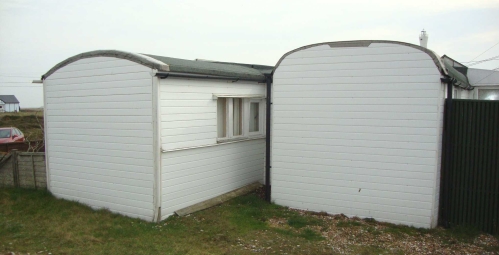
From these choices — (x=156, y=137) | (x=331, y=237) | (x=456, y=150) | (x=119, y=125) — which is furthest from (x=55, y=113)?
(x=456, y=150)

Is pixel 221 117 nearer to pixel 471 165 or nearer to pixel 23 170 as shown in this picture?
pixel 471 165

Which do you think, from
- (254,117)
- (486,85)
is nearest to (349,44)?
→ (254,117)

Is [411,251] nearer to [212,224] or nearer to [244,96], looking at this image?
[212,224]

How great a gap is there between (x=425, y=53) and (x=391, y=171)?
7.74 feet

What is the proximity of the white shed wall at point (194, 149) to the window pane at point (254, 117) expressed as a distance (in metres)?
0.56

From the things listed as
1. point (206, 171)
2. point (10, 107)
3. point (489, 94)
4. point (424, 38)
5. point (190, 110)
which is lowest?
point (10, 107)

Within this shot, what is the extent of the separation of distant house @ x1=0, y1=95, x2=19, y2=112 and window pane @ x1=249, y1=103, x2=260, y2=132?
67069 millimetres

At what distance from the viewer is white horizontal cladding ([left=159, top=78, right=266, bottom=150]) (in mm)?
7793

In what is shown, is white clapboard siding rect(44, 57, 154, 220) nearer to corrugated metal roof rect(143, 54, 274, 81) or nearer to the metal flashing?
corrugated metal roof rect(143, 54, 274, 81)

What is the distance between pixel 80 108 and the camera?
29.2 ft

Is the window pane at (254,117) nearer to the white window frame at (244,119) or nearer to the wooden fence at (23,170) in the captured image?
the white window frame at (244,119)

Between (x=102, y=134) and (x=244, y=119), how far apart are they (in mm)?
3573

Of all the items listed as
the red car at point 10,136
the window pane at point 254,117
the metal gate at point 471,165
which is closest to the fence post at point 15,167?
the window pane at point 254,117

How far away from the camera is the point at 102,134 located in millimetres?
8555
